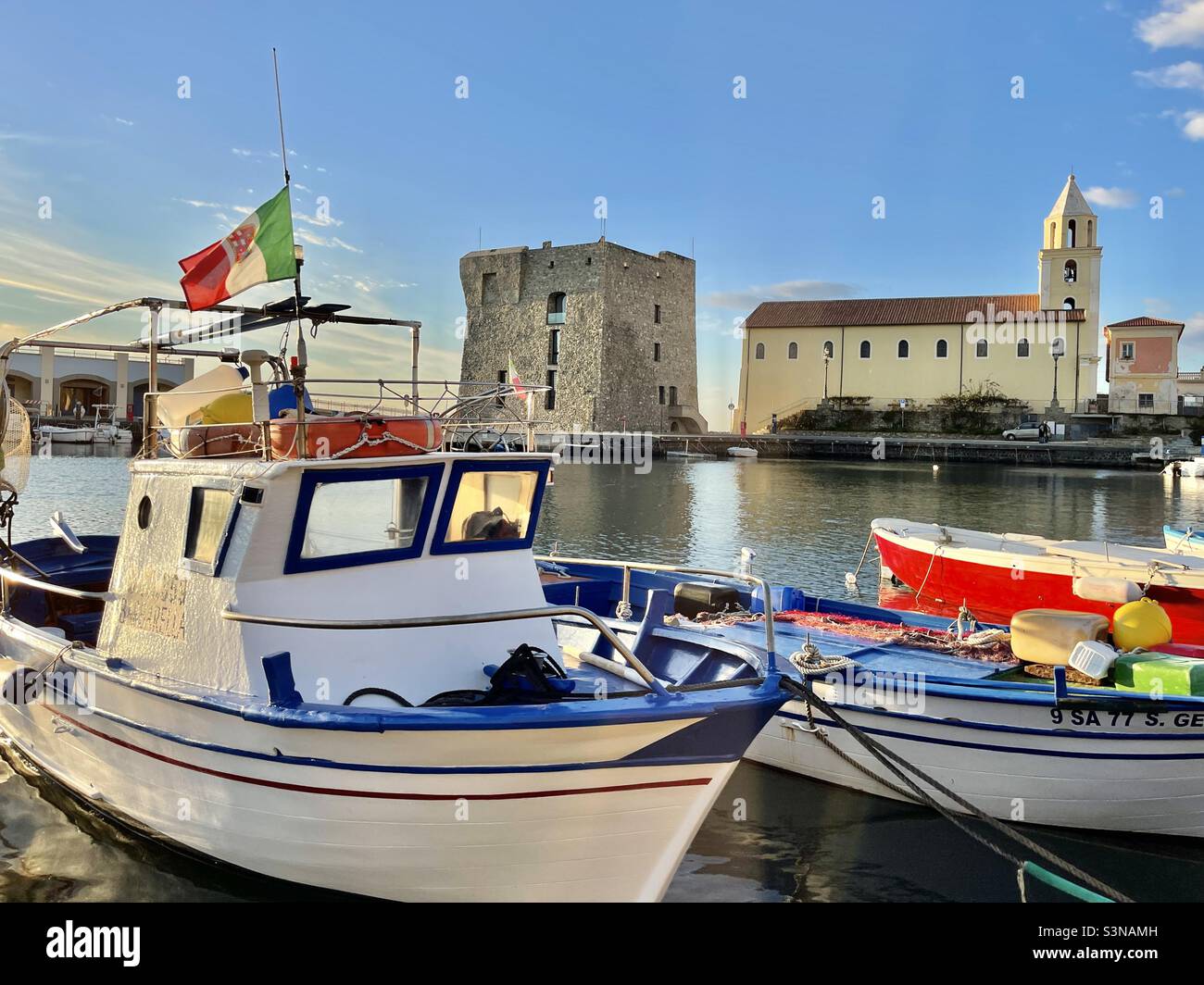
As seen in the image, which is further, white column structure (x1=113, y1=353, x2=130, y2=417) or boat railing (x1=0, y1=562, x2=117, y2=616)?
white column structure (x1=113, y1=353, x2=130, y2=417)

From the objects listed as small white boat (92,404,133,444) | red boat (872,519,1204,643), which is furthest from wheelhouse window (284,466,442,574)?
small white boat (92,404,133,444)

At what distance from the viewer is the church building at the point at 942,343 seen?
57594mm

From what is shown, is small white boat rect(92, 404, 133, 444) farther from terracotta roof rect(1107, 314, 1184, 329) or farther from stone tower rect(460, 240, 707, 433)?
terracotta roof rect(1107, 314, 1184, 329)

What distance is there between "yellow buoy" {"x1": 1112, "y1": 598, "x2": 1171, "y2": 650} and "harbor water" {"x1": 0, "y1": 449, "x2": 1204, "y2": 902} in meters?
1.49

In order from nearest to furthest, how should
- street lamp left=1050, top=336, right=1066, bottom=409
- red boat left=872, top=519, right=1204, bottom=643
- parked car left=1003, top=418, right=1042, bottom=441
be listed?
1. red boat left=872, top=519, right=1204, bottom=643
2. street lamp left=1050, top=336, right=1066, bottom=409
3. parked car left=1003, top=418, right=1042, bottom=441

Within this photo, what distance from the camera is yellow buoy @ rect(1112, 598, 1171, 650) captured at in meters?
7.63

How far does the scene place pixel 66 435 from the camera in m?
56.4

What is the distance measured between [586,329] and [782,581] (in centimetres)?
4361

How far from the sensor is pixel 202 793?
18.2ft

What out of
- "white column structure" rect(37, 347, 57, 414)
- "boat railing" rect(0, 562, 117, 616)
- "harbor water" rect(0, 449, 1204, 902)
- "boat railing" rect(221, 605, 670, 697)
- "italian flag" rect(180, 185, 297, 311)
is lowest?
"harbor water" rect(0, 449, 1204, 902)

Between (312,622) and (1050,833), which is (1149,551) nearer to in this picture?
(1050,833)
